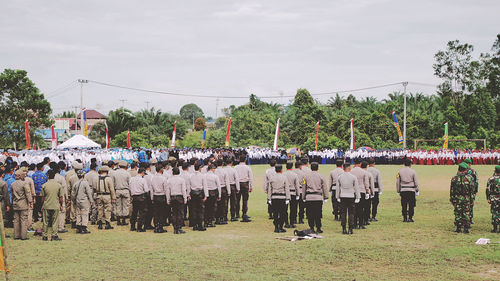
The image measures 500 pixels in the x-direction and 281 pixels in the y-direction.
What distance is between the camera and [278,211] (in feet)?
40.9

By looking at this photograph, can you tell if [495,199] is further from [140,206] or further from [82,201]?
[82,201]

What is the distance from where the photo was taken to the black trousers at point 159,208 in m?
12.8

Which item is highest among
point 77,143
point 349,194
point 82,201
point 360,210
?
point 77,143

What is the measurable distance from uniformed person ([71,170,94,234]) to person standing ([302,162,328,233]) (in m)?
5.85

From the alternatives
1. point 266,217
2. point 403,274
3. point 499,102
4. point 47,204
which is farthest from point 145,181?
point 499,102

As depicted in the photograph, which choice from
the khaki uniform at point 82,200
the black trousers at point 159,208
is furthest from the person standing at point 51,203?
the black trousers at point 159,208

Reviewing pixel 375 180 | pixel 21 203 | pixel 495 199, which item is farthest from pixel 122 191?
Answer: pixel 495 199

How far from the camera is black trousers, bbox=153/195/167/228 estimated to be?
42.0 feet

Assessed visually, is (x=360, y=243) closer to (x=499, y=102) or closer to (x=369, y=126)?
(x=369, y=126)

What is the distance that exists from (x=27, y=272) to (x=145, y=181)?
4.64 meters

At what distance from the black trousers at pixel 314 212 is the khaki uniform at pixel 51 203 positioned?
6.30 m

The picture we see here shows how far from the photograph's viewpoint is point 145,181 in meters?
13.0

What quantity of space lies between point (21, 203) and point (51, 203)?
80cm

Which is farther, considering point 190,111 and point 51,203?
point 190,111
